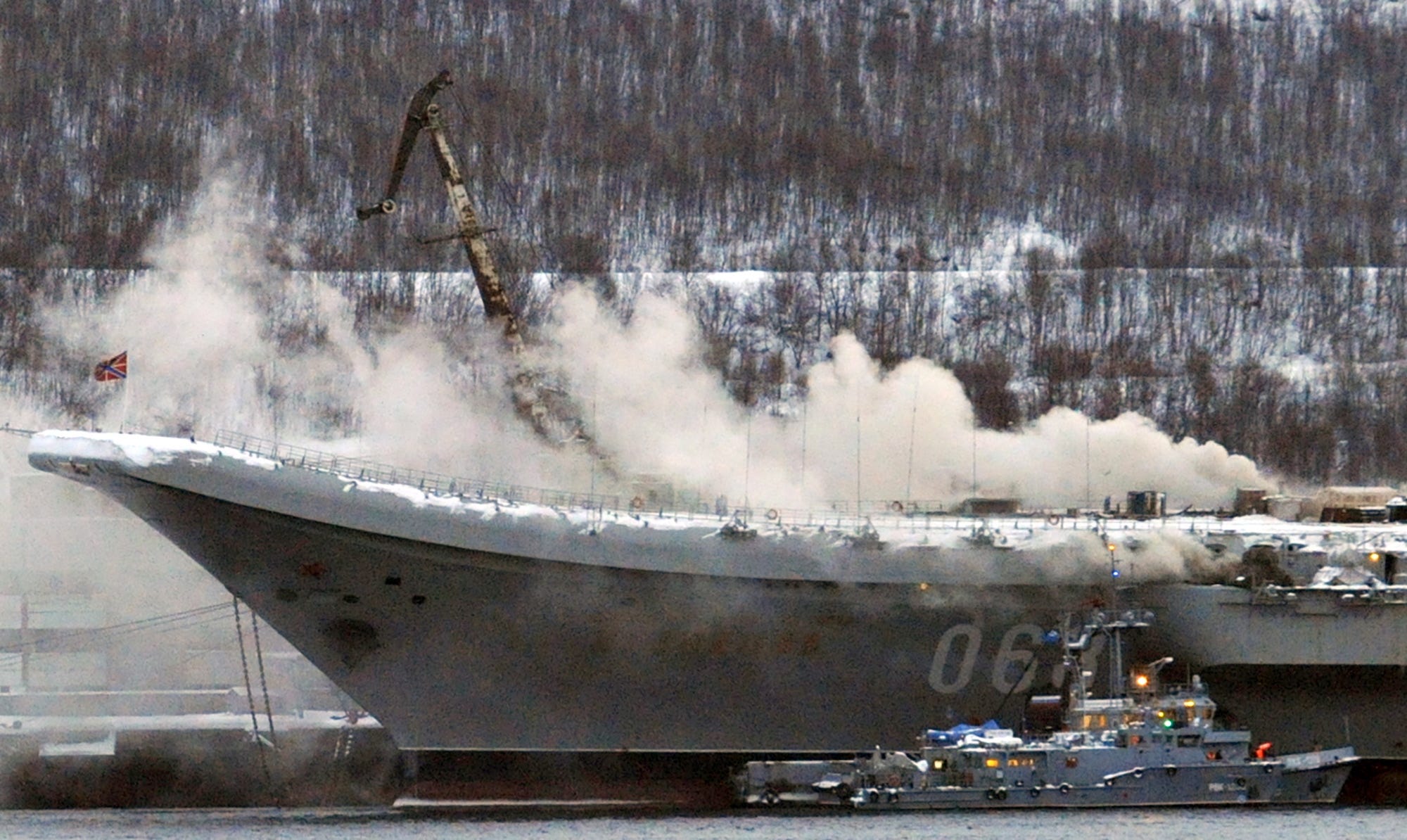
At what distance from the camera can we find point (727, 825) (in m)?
38.6

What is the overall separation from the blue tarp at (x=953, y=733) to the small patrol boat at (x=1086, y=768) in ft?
0.09

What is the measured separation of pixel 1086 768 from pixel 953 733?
1991 mm

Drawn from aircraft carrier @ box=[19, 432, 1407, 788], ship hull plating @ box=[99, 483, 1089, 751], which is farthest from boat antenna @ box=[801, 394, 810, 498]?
ship hull plating @ box=[99, 483, 1089, 751]

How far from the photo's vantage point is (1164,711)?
39969 millimetres

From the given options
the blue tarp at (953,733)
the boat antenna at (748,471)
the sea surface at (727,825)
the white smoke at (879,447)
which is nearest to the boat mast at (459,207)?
the white smoke at (879,447)

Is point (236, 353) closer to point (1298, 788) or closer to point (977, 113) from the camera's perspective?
point (1298, 788)

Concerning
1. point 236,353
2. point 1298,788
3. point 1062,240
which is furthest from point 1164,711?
point 1062,240

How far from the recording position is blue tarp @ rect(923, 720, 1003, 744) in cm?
4000

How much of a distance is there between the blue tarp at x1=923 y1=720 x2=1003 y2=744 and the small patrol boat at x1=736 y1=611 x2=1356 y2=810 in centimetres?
3

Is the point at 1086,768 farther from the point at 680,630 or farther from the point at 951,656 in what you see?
the point at 680,630

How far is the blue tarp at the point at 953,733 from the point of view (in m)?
40.0

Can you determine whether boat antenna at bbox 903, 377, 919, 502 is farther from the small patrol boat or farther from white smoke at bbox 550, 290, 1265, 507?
the small patrol boat

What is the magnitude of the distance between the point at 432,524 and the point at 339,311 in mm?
25146

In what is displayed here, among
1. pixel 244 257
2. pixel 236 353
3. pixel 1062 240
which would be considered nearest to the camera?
pixel 236 353
